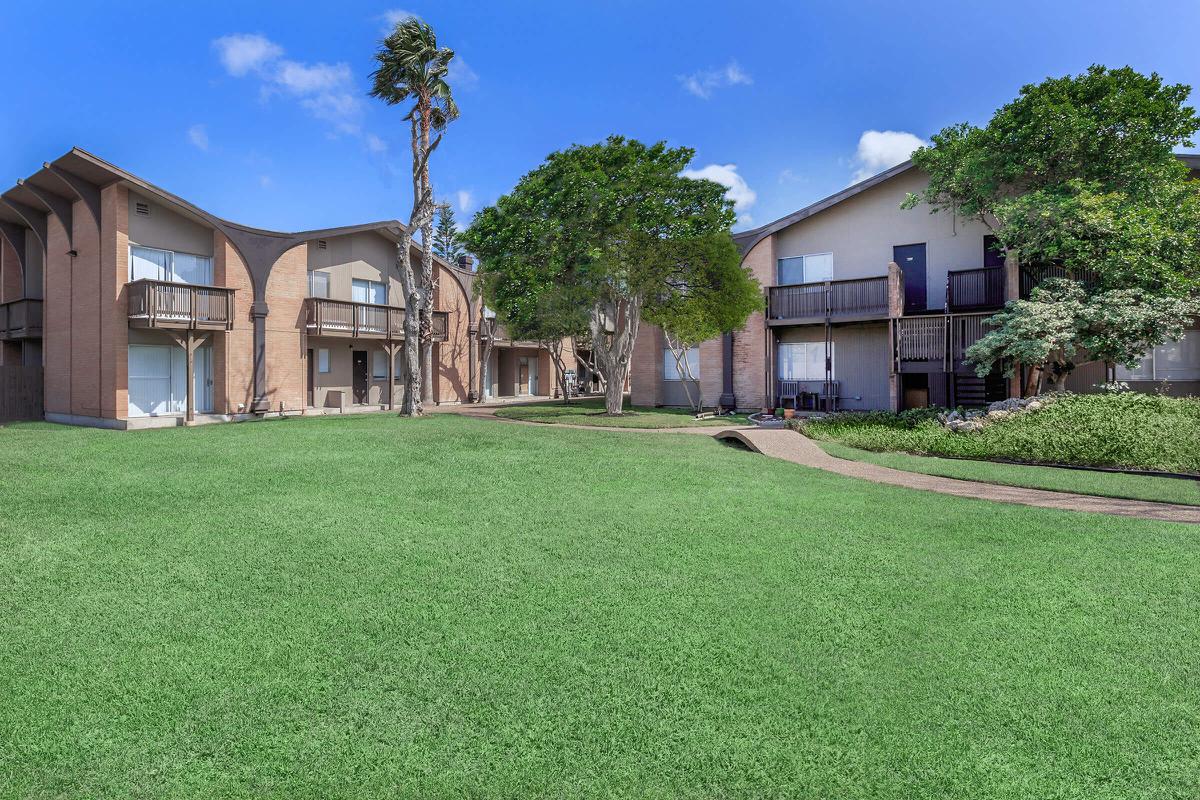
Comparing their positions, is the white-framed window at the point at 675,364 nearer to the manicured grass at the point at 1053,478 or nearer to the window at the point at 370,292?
the window at the point at 370,292

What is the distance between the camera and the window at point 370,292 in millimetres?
24875

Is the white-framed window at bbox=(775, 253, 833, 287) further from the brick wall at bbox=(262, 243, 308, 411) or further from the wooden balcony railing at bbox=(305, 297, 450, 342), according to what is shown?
the brick wall at bbox=(262, 243, 308, 411)

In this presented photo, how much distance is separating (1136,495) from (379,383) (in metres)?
23.8

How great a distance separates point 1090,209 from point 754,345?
33.8 feet

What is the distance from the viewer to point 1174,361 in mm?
17859

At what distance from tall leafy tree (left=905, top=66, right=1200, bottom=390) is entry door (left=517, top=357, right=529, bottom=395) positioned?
22950 mm

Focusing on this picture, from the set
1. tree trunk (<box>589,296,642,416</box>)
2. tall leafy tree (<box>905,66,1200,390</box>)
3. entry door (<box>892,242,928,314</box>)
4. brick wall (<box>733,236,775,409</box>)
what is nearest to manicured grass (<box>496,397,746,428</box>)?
tree trunk (<box>589,296,642,416</box>)

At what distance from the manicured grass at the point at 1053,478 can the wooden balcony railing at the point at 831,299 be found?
8.80 metres

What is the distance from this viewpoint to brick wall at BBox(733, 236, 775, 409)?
23000 mm

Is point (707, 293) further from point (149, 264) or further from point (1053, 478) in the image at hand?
point (149, 264)

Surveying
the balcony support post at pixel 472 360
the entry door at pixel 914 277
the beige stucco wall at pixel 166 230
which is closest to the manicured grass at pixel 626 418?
the entry door at pixel 914 277

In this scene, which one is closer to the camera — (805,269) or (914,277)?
(914,277)

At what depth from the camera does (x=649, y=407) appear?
1008 inches

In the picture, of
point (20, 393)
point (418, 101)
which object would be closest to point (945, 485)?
point (418, 101)
